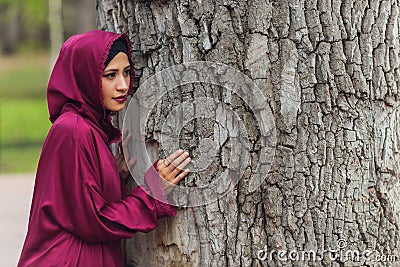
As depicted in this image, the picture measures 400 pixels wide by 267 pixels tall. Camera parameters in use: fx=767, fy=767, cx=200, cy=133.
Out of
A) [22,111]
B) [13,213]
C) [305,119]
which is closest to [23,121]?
[22,111]

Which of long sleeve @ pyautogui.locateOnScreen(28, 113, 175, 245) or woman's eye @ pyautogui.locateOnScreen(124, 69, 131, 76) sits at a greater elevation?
woman's eye @ pyautogui.locateOnScreen(124, 69, 131, 76)

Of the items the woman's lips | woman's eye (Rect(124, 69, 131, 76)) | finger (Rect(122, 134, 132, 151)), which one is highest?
woman's eye (Rect(124, 69, 131, 76))

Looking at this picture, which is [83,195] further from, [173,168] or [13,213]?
[13,213]

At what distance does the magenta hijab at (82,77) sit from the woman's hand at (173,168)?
1.12 ft

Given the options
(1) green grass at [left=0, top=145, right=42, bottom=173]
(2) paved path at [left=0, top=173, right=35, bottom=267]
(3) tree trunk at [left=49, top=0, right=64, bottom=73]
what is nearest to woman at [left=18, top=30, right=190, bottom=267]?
(2) paved path at [left=0, top=173, right=35, bottom=267]

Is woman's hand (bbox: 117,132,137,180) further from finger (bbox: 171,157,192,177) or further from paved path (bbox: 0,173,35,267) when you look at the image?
paved path (bbox: 0,173,35,267)

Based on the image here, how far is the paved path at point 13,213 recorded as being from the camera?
7379 mm

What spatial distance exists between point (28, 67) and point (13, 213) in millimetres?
20954

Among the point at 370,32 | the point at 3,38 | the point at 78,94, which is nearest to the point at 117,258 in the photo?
the point at 78,94

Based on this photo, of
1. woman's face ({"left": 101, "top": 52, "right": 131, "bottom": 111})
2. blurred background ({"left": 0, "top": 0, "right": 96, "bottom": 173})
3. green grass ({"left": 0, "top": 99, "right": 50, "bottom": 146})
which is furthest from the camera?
green grass ({"left": 0, "top": 99, "right": 50, "bottom": 146})

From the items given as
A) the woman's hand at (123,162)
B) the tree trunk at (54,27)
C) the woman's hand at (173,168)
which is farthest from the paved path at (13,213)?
the tree trunk at (54,27)

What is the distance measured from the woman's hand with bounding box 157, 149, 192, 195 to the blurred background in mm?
9683

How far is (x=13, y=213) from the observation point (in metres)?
9.14

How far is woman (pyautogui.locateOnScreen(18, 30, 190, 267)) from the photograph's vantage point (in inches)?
126
